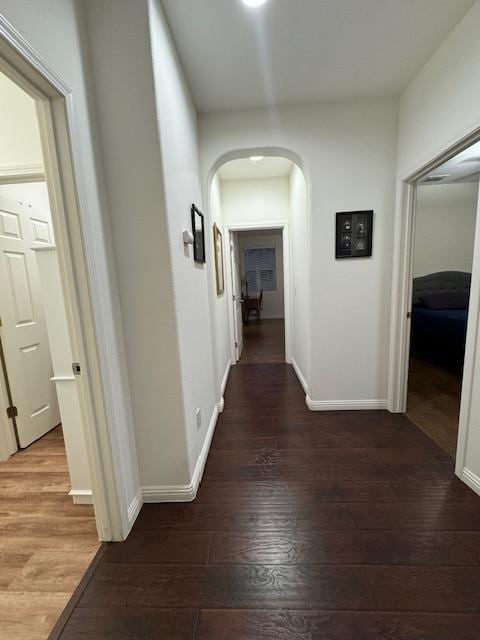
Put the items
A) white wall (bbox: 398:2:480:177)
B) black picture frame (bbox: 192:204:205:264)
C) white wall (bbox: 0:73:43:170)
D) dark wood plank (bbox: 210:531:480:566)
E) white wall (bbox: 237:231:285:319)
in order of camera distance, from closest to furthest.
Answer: dark wood plank (bbox: 210:531:480:566)
white wall (bbox: 398:2:480:177)
white wall (bbox: 0:73:43:170)
black picture frame (bbox: 192:204:205:264)
white wall (bbox: 237:231:285:319)

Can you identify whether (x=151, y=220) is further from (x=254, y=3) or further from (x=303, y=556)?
(x=303, y=556)

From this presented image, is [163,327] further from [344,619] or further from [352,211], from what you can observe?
[352,211]

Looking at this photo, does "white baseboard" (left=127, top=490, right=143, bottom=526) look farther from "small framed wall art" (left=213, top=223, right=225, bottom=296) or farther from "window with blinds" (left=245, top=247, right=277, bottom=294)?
"window with blinds" (left=245, top=247, right=277, bottom=294)

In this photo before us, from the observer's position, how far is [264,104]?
2.20 meters

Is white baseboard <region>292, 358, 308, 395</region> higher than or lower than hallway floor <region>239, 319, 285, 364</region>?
higher

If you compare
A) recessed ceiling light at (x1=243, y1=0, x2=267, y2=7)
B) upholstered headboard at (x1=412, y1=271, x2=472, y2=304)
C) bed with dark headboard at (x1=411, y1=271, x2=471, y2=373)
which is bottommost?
bed with dark headboard at (x1=411, y1=271, x2=471, y2=373)

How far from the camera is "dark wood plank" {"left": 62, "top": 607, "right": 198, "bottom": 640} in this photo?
39.4 inches

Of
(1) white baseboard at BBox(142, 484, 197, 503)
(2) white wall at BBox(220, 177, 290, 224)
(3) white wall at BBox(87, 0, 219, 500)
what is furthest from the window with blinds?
(1) white baseboard at BBox(142, 484, 197, 503)

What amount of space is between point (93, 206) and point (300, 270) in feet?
7.84

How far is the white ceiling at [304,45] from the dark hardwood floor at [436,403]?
8.74 ft

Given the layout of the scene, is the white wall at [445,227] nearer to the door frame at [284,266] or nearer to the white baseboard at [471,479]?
the door frame at [284,266]

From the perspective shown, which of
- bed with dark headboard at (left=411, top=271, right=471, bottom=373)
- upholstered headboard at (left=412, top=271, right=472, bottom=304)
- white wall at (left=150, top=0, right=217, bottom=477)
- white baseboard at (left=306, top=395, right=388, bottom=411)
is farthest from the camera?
upholstered headboard at (left=412, top=271, right=472, bottom=304)

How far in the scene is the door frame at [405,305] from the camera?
5.33ft

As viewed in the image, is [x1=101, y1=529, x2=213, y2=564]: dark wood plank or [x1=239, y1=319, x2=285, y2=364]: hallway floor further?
[x1=239, y1=319, x2=285, y2=364]: hallway floor
